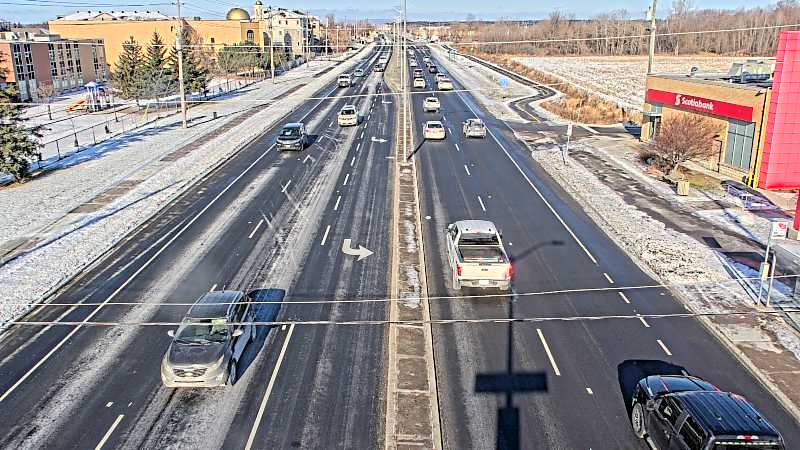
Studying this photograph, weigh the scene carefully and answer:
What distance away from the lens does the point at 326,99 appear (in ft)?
232

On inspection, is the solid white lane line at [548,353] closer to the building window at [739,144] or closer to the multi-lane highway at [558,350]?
the multi-lane highway at [558,350]

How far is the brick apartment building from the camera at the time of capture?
73.0m

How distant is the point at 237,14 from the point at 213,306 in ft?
451

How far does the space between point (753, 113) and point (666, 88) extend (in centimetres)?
1035

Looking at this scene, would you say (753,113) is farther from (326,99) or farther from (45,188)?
(326,99)

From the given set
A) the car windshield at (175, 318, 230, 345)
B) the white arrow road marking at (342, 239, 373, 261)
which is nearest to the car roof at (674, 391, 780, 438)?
the car windshield at (175, 318, 230, 345)

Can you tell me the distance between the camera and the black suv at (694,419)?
1038cm

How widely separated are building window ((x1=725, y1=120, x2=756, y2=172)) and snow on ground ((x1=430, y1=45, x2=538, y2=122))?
22337 mm

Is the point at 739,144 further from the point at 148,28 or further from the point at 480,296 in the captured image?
the point at 148,28

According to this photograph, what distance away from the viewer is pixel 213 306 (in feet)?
51.4

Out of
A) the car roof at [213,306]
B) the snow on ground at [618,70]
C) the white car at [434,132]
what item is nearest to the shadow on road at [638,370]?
the car roof at [213,306]

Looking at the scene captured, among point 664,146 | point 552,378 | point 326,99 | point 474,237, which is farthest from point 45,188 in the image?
point 326,99

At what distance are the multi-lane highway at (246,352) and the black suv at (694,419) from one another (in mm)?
5105

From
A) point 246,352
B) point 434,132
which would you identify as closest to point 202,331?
point 246,352
